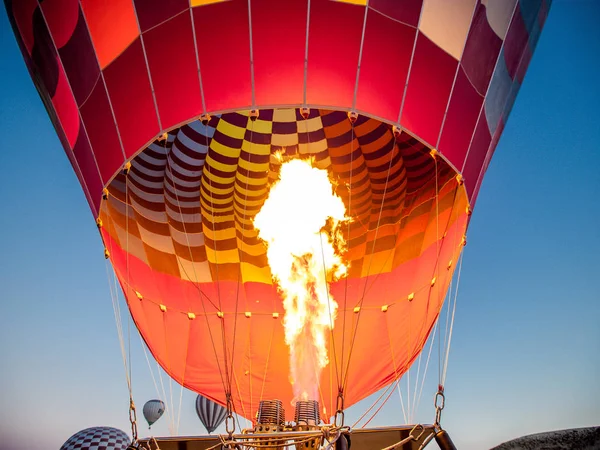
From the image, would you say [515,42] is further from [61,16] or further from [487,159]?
[61,16]

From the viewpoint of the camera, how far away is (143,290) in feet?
18.2

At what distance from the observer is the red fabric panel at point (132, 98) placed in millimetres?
3633

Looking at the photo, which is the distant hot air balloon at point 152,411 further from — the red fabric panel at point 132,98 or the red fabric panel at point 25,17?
the red fabric panel at point 25,17

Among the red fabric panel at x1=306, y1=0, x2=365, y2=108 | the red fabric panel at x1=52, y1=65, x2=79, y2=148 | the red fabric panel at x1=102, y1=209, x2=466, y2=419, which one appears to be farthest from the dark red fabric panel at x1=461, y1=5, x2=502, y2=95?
the red fabric panel at x1=52, y1=65, x2=79, y2=148

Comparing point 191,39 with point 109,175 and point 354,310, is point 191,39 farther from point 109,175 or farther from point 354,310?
point 354,310

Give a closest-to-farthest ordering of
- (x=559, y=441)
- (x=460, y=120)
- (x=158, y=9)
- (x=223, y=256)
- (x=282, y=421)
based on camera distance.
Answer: (x=559, y=441), (x=158, y=9), (x=460, y=120), (x=282, y=421), (x=223, y=256)

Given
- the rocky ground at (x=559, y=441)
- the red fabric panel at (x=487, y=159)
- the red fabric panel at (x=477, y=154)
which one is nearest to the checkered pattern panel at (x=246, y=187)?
the red fabric panel at (x=487, y=159)

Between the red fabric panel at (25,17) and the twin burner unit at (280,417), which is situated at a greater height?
the red fabric panel at (25,17)

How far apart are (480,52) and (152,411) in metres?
12.8

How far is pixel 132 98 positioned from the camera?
3713 millimetres

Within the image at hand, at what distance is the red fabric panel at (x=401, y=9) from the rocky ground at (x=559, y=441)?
10.5ft

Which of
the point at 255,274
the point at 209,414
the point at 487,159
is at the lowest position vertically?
the point at 209,414

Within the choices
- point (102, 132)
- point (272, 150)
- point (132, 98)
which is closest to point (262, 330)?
point (272, 150)

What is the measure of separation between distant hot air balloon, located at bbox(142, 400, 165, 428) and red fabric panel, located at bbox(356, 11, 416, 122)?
1236cm
